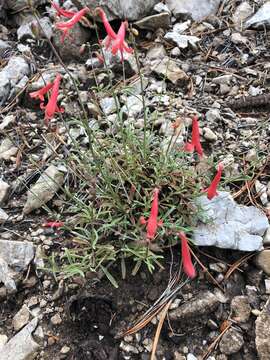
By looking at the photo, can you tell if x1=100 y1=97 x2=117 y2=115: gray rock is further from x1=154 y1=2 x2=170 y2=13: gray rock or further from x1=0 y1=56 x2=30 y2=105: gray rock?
x1=154 y1=2 x2=170 y2=13: gray rock

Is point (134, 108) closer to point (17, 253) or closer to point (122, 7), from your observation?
point (122, 7)

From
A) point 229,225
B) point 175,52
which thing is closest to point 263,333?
point 229,225

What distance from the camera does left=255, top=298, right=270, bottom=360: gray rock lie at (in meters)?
2.47

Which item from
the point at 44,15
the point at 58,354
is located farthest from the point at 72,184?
the point at 44,15

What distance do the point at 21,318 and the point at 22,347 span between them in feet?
0.66

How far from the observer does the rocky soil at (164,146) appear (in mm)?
2650

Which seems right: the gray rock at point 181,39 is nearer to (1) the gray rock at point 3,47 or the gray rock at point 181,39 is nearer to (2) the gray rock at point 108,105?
(2) the gray rock at point 108,105

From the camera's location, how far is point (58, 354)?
261 centimetres

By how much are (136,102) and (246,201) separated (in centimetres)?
135

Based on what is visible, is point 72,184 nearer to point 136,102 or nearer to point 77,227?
point 77,227

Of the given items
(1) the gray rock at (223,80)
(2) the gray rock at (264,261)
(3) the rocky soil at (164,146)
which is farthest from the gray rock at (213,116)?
(2) the gray rock at (264,261)

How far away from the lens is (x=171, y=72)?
4219 mm

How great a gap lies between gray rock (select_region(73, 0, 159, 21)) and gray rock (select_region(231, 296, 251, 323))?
123 inches

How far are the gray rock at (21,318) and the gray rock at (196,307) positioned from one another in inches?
34.0
